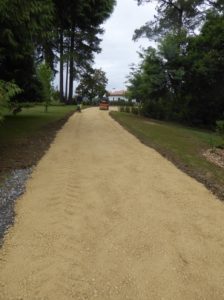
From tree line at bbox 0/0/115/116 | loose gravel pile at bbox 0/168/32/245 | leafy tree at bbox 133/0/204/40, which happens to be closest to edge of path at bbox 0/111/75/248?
loose gravel pile at bbox 0/168/32/245

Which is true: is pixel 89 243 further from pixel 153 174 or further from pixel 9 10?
pixel 9 10

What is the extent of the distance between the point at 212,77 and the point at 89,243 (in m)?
24.9

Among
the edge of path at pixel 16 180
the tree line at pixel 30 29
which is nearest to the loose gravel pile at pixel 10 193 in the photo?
the edge of path at pixel 16 180

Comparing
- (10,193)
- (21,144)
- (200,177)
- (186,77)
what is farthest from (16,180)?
(186,77)

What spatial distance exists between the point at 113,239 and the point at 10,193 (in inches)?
109

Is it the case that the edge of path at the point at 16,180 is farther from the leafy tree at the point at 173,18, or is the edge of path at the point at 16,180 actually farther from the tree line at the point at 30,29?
the leafy tree at the point at 173,18

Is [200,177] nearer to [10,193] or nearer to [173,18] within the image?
[10,193]

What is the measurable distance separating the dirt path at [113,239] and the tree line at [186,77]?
66.3 ft

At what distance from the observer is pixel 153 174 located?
31.1ft

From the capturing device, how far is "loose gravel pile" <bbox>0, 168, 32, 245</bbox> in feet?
20.4

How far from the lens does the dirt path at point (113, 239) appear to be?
4.50m

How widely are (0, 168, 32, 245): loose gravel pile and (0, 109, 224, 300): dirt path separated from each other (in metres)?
0.16

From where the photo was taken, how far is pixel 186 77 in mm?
29500

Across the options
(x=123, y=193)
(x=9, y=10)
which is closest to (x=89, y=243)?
(x=123, y=193)
